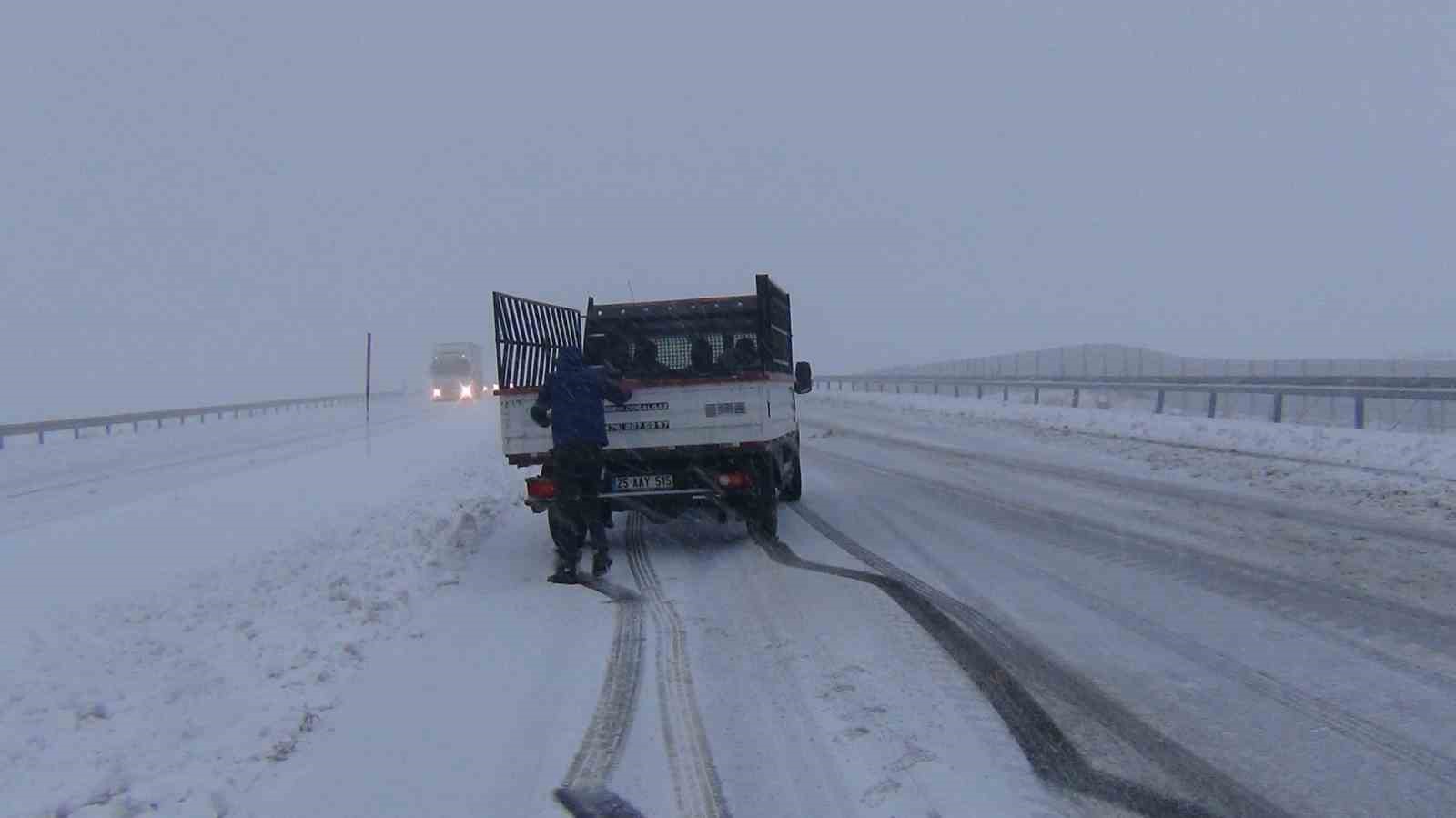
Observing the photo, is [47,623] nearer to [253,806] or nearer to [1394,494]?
[253,806]

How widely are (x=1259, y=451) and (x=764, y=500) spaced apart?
33.1ft

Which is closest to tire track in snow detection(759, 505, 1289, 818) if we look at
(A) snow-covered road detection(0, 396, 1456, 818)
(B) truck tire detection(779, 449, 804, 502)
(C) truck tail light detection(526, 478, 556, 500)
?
(A) snow-covered road detection(0, 396, 1456, 818)

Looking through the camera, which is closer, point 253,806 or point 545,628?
point 253,806

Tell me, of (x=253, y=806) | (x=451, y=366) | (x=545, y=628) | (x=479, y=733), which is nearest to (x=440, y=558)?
(x=545, y=628)

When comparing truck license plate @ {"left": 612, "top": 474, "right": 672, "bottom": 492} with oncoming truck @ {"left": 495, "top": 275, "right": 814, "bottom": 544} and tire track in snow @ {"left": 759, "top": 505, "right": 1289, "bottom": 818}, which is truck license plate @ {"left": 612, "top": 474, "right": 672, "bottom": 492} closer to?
oncoming truck @ {"left": 495, "top": 275, "right": 814, "bottom": 544}

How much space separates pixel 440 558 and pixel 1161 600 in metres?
5.97

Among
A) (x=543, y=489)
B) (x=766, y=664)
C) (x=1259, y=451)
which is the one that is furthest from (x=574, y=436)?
(x=1259, y=451)

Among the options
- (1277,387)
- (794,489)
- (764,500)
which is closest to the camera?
(764,500)

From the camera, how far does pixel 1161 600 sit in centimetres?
705

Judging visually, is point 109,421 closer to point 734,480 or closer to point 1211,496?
point 734,480

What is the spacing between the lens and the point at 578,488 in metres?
8.64

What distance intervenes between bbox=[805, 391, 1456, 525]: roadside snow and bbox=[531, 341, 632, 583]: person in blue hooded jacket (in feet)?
25.2

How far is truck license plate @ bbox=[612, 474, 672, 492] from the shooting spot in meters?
9.42

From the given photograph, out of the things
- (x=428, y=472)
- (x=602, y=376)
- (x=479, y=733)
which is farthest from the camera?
(x=428, y=472)
